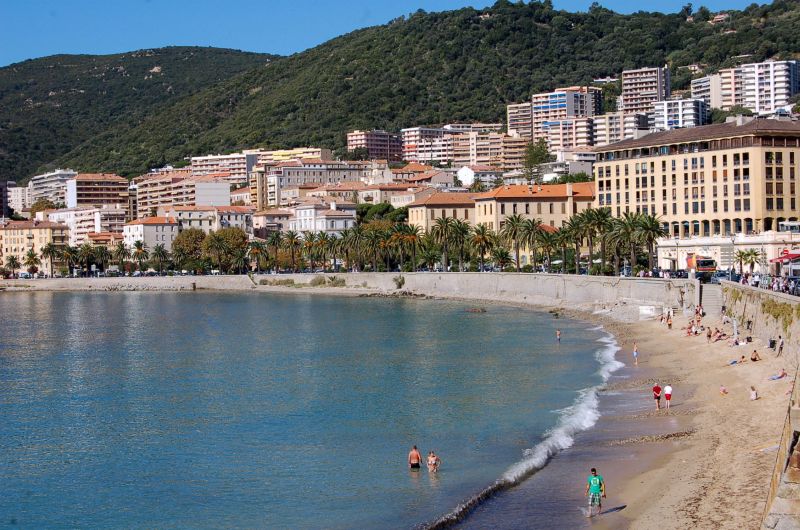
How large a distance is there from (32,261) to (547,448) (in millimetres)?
160481

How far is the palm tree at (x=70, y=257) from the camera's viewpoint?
173250mm

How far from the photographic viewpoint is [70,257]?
17300 cm

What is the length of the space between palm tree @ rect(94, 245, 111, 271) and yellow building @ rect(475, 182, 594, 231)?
74.3 metres

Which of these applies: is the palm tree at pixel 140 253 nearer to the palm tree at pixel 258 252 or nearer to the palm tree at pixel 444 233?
the palm tree at pixel 258 252

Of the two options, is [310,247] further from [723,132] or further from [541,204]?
Result: [723,132]

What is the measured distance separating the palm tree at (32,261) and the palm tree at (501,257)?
95.0 m

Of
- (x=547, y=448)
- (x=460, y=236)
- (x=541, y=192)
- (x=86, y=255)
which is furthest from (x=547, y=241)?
(x=86, y=255)

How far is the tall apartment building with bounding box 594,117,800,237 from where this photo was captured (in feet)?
315

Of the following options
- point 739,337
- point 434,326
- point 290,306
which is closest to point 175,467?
point 739,337

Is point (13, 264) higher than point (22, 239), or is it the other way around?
point (22, 239)

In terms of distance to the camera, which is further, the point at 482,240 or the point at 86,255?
the point at 86,255

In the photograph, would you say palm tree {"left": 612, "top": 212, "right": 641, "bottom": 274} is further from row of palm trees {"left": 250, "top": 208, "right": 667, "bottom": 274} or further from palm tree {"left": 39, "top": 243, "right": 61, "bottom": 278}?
palm tree {"left": 39, "top": 243, "right": 61, "bottom": 278}

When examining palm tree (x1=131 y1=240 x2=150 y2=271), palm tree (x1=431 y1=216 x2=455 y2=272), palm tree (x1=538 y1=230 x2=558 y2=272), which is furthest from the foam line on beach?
palm tree (x1=131 y1=240 x2=150 y2=271)

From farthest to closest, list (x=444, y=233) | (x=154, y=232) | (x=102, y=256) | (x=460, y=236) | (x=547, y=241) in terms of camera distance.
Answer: (x=154, y=232), (x=102, y=256), (x=460, y=236), (x=444, y=233), (x=547, y=241)
